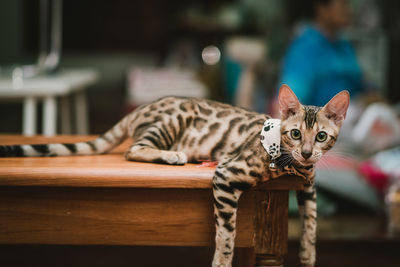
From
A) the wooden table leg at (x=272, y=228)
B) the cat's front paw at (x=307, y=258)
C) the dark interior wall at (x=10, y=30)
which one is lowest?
the cat's front paw at (x=307, y=258)

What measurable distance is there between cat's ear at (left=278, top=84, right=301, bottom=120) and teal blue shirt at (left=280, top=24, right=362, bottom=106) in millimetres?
1691

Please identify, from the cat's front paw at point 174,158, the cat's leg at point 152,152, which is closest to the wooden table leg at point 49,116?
the cat's leg at point 152,152

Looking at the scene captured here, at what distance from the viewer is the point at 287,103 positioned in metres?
0.96

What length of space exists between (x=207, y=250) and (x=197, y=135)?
1116 millimetres

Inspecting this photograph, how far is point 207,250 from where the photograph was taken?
7.08 feet

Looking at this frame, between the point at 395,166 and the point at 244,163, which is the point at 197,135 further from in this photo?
the point at 395,166

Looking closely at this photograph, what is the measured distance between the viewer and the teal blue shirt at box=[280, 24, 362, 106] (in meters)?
2.64

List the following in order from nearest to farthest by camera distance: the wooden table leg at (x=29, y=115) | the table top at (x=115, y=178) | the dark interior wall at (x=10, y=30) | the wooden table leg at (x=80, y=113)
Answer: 1. the table top at (x=115, y=178)
2. the wooden table leg at (x=29, y=115)
3. the wooden table leg at (x=80, y=113)
4. the dark interior wall at (x=10, y=30)

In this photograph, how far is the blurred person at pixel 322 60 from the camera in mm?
2617

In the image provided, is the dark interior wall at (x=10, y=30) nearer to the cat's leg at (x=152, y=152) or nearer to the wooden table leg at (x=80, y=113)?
the wooden table leg at (x=80, y=113)

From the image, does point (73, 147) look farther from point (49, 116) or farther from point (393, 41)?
point (393, 41)

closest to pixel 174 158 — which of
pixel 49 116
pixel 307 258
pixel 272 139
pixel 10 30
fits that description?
pixel 272 139

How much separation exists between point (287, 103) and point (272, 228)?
29 cm

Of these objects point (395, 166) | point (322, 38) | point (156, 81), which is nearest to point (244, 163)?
point (395, 166)
